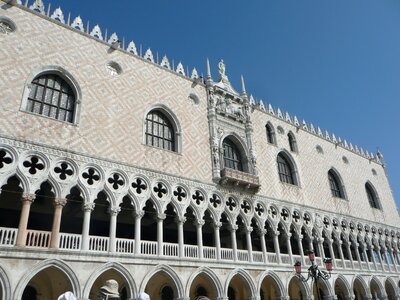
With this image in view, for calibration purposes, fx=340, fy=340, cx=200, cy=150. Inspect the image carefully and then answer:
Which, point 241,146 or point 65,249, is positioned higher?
point 241,146

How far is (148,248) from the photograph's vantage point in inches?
442

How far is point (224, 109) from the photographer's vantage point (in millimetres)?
16375

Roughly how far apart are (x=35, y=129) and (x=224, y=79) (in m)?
10.5

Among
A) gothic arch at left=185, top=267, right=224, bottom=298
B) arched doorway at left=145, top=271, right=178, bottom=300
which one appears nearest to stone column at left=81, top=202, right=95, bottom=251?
arched doorway at left=145, top=271, right=178, bottom=300

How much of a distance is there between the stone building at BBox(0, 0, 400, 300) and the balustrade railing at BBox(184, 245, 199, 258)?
38 mm

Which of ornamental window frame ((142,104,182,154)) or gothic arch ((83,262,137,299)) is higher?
ornamental window frame ((142,104,182,154))

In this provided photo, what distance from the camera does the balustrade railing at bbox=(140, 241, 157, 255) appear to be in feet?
36.7

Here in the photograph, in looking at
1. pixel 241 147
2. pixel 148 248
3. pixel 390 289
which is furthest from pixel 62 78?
pixel 390 289

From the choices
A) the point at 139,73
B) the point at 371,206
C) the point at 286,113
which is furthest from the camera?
the point at 371,206

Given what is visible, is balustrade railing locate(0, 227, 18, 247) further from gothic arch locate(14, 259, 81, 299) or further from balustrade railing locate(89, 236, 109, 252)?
balustrade railing locate(89, 236, 109, 252)

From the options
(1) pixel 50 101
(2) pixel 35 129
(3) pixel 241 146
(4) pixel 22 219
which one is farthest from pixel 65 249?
(3) pixel 241 146

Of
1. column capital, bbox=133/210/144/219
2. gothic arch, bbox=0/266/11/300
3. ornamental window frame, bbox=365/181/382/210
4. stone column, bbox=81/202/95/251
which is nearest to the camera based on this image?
gothic arch, bbox=0/266/11/300

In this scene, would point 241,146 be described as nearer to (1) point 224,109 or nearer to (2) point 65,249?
(1) point 224,109

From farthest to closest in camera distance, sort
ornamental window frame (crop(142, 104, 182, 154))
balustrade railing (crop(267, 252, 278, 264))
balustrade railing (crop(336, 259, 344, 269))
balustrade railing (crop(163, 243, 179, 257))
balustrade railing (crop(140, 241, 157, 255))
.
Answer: balustrade railing (crop(336, 259, 344, 269))
balustrade railing (crop(267, 252, 278, 264))
ornamental window frame (crop(142, 104, 182, 154))
balustrade railing (crop(163, 243, 179, 257))
balustrade railing (crop(140, 241, 157, 255))
